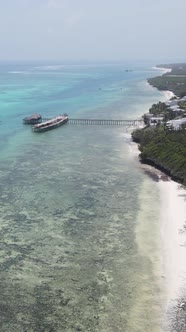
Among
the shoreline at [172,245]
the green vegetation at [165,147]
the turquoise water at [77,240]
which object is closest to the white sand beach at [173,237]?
the shoreline at [172,245]

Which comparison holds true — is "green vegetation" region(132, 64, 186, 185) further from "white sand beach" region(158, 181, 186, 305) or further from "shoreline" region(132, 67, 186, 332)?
"white sand beach" region(158, 181, 186, 305)

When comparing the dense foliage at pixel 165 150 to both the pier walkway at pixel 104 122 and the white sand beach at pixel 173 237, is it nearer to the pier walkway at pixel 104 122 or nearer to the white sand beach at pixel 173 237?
the white sand beach at pixel 173 237

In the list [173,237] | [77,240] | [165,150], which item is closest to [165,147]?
[165,150]

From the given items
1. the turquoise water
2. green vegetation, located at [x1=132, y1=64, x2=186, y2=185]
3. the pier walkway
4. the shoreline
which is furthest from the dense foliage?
the pier walkway

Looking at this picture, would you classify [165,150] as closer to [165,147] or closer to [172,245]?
[165,147]

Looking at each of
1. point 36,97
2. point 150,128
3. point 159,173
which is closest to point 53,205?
point 159,173
